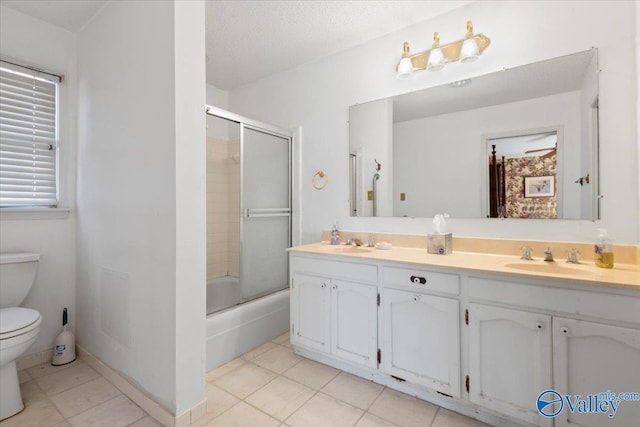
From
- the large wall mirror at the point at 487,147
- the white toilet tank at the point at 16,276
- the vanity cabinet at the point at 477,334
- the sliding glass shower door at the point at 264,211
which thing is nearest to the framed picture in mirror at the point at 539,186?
the large wall mirror at the point at 487,147

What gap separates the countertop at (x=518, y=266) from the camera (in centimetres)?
119

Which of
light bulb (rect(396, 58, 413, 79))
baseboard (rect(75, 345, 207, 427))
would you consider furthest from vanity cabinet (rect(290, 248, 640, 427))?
light bulb (rect(396, 58, 413, 79))

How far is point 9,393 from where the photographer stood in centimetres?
148

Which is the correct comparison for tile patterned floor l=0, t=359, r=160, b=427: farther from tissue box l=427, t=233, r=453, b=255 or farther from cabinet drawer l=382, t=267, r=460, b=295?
tissue box l=427, t=233, r=453, b=255

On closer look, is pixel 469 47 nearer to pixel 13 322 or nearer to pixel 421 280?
pixel 421 280

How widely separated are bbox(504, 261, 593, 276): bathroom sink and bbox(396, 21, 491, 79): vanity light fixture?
52.2 inches

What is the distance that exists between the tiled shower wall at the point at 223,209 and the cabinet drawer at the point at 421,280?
4.41ft

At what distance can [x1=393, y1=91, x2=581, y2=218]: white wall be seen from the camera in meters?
1.64

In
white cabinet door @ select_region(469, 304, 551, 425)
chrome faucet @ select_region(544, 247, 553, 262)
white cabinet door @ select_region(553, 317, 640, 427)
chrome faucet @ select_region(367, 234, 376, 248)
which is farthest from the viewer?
chrome faucet @ select_region(367, 234, 376, 248)

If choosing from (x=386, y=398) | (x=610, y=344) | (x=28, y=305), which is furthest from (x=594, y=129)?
(x=28, y=305)

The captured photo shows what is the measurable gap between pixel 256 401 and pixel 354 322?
0.72 meters

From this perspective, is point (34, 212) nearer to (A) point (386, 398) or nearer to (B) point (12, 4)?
(B) point (12, 4)

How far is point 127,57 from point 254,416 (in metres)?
2.15

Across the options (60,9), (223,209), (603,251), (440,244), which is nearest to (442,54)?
(440,244)
